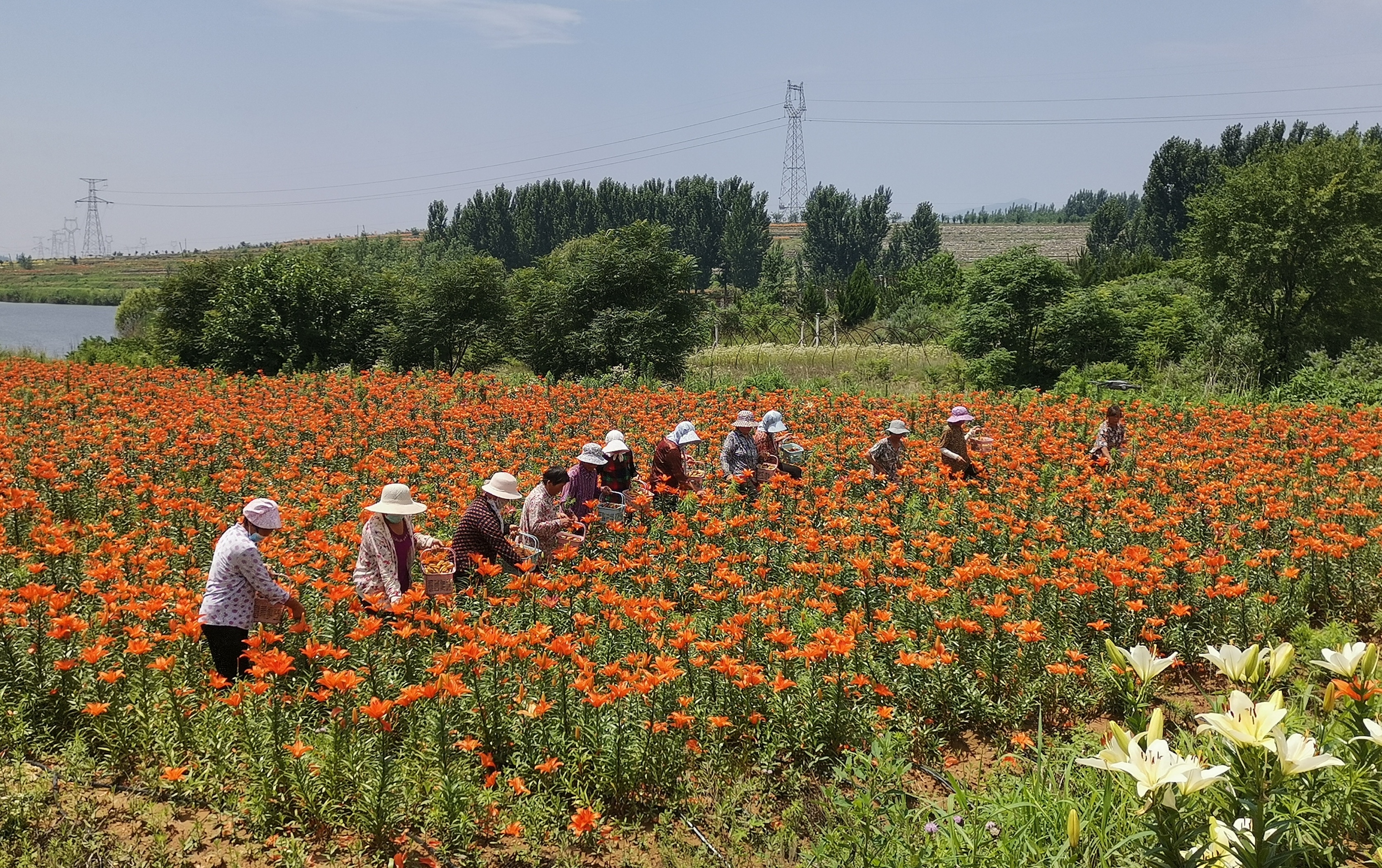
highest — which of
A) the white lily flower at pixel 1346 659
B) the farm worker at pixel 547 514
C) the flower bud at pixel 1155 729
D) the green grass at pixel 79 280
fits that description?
the green grass at pixel 79 280

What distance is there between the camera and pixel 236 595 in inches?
207

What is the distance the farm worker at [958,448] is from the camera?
9.73 m

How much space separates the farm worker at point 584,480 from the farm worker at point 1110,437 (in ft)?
19.3

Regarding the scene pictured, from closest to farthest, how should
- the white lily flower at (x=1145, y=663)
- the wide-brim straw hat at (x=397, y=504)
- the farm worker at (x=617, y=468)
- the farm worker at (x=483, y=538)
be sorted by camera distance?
the white lily flower at (x=1145, y=663) → the wide-brim straw hat at (x=397, y=504) → the farm worker at (x=483, y=538) → the farm worker at (x=617, y=468)

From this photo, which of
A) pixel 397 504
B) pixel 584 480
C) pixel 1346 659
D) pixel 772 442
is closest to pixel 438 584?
pixel 397 504

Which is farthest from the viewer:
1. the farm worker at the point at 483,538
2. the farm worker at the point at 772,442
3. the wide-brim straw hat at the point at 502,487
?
the farm worker at the point at 772,442

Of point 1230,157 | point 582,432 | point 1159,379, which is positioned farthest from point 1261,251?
point 1230,157

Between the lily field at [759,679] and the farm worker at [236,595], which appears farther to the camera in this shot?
the farm worker at [236,595]

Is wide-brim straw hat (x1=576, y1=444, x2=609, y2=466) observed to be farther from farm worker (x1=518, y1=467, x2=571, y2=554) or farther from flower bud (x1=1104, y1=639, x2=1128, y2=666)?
flower bud (x1=1104, y1=639, x2=1128, y2=666)

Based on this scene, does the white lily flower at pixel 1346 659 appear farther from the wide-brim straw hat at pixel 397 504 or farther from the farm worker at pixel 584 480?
the farm worker at pixel 584 480

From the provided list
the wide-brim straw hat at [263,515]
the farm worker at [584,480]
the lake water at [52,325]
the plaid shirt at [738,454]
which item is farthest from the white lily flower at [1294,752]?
the lake water at [52,325]

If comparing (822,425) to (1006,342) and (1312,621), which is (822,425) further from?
(1006,342)

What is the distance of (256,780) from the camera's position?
407cm

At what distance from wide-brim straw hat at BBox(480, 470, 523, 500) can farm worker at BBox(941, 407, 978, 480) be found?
4.91m
